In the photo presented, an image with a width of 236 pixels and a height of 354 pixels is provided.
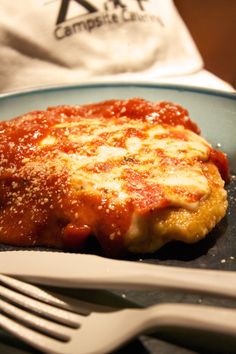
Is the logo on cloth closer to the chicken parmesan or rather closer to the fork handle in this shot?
the chicken parmesan

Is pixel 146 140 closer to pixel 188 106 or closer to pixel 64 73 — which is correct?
pixel 188 106

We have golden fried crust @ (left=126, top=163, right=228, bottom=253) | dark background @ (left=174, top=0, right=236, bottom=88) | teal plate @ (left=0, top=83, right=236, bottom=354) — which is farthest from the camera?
dark background @ (left=174, top=0, right=236, bottom=88)

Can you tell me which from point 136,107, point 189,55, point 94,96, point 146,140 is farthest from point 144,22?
point 146,140

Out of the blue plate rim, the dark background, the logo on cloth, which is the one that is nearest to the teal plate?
the blue plate rim

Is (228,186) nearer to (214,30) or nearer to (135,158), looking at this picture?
(135,158)

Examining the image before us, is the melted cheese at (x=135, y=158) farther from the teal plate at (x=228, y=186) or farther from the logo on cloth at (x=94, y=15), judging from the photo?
the logo on cloth at (x=94, y=15)

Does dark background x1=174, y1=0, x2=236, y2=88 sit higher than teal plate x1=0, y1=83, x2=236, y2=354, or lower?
lower

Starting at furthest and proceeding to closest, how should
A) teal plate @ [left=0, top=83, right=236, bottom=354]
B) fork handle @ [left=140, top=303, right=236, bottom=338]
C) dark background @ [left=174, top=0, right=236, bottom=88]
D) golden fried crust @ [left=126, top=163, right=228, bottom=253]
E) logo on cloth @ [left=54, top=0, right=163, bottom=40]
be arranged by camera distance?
dark background @ [left=174, top=0, right=236, bottom=88] → logo on cloth @ [left=54, top=0, right=163, bottom=40] → golden fried crust @ [left=126, top=163, right=228, bottom=253] → teal plate @ [left=0, top=83, right=236, bottom=354] → fork handle @ [left=140, top=303, right=236, bottom=338]
